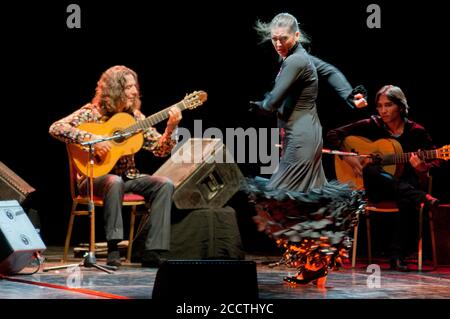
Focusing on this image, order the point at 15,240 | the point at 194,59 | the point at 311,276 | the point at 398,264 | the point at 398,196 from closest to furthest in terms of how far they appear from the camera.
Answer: the point at 311,276
the point at 15,240
the point at 398,264
the point at 398,196
the point at 194,59

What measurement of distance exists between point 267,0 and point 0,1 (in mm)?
2157

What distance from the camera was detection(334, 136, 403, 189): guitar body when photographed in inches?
Answer: 218

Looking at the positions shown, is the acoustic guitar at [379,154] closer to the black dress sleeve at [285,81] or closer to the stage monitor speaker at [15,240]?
the black dress sleeve at [285,81]

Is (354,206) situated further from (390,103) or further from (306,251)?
(390,103)

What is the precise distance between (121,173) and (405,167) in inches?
78.4

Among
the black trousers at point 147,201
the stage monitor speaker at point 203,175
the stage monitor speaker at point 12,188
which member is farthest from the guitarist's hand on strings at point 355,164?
the stage monitor speaker at point 12,188

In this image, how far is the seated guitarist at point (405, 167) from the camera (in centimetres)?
532

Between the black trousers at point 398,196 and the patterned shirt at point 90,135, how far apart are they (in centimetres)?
144

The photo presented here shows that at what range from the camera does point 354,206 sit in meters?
3.95

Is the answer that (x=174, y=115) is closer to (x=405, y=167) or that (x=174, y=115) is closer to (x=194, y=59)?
(x=194, y=59)

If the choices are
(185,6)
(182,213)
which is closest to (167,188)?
(182,213)

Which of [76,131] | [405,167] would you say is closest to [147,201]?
[76,131]

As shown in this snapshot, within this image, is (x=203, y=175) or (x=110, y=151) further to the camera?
(x=203, y=175)

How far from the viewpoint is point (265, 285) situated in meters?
4.22
